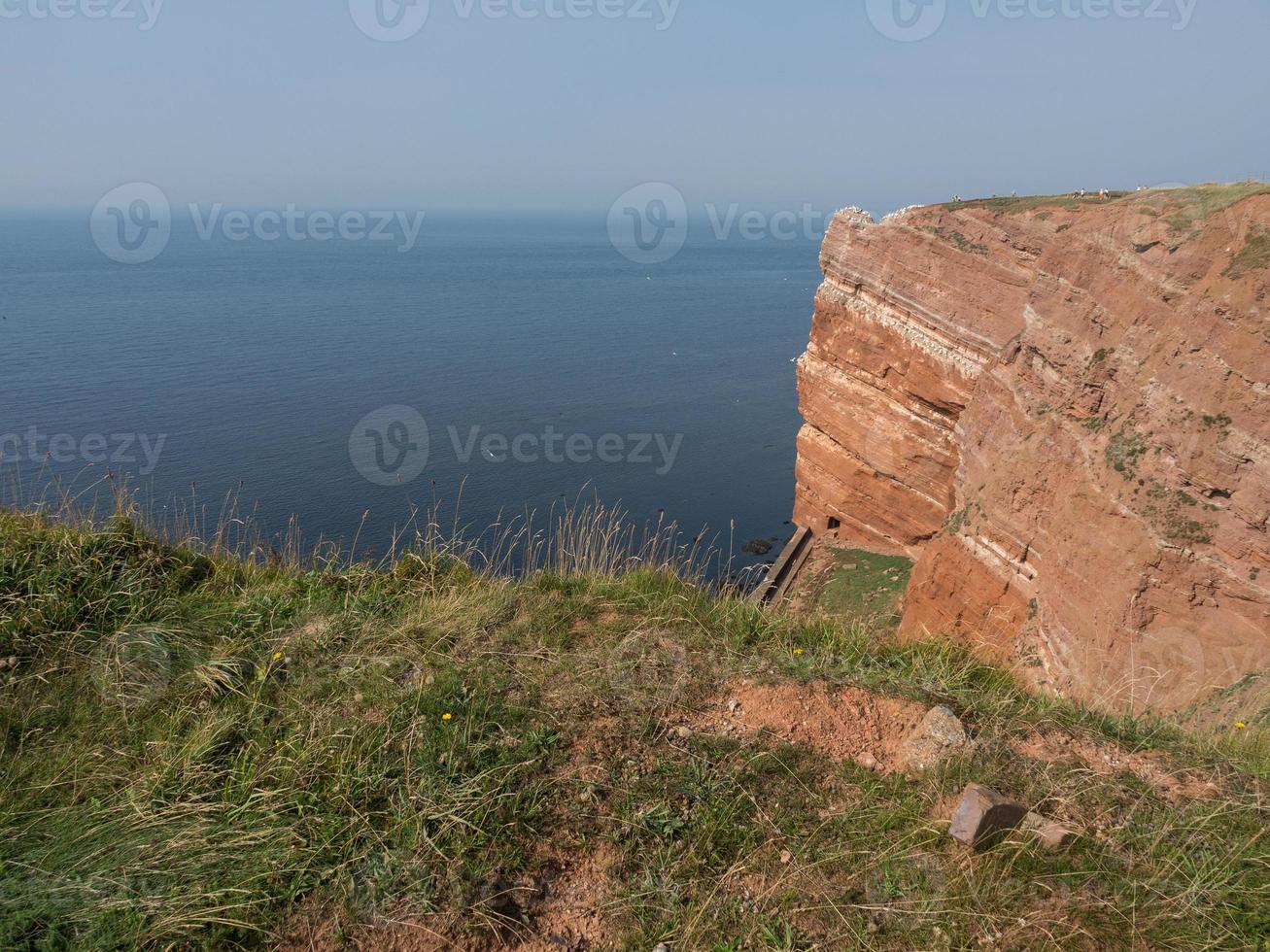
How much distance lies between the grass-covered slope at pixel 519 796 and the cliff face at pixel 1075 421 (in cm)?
220

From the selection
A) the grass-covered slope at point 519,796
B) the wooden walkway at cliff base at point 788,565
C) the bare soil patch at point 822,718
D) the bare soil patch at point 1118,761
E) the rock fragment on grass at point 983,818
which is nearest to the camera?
the grass-covered slope at point 519,796

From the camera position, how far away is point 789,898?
3.30 metres

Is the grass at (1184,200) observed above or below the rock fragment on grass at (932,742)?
above

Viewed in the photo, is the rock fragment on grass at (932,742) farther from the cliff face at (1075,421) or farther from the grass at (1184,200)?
the grass at (1184,200)

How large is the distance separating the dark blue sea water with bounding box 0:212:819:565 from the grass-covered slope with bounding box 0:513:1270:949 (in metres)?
4.76

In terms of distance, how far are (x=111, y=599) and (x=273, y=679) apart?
1.60 meters

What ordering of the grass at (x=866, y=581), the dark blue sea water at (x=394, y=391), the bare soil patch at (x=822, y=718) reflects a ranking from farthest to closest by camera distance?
the dark blue sea water at (x=394, y=391) → the grass at (x=866, y=581) → the bare soil patch at (x=822, y=718)

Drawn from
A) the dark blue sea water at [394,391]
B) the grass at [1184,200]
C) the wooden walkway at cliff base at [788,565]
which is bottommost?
the wooden walkway at cliff base at [788,565]

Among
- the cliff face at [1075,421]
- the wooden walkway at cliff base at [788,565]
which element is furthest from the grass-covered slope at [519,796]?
the wooden walkway at cliff base at [788,565]

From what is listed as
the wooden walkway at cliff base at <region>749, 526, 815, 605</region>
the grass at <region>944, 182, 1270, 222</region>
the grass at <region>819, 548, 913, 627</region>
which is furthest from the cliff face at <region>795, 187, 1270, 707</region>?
the wooden walkway at cliff base at <region>749, 526, 815, 605</region>

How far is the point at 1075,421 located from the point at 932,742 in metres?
14.4

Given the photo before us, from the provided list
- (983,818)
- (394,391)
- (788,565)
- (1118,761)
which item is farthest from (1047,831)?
(394,391)

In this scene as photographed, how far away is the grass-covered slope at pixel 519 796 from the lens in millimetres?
3152

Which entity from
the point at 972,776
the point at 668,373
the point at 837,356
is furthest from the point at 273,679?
the point at 668,373
